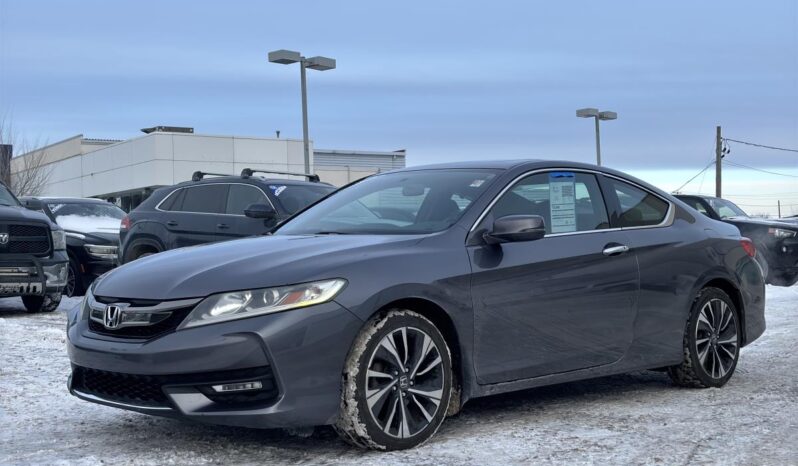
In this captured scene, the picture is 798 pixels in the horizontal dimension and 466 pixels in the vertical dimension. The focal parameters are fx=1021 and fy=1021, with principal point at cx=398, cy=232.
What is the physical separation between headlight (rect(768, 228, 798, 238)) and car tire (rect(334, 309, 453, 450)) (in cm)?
1062

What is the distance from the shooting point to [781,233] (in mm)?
14508

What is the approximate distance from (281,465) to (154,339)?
0.83 meters

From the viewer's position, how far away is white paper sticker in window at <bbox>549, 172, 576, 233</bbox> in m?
6.13

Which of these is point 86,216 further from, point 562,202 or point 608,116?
point 608,116

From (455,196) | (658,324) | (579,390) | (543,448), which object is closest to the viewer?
(543,448)

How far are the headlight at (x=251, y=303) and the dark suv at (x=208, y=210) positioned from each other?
6843 mm

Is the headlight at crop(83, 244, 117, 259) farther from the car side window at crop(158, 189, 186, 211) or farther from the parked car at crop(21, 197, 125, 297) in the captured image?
the car side window at crop(158, 189, 186, 211)

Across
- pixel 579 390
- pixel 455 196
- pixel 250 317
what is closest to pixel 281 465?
pixel 250 317

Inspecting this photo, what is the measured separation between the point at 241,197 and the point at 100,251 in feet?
12.3

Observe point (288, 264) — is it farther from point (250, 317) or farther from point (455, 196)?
point (455, 196)

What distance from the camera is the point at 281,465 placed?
15.5ft

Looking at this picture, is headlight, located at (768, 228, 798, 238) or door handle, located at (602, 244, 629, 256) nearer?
door handle, located at (602, 244, 629, 256)

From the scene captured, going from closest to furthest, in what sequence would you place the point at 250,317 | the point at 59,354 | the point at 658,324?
the point at 250,317, the point at 658,324, the point at 59,354

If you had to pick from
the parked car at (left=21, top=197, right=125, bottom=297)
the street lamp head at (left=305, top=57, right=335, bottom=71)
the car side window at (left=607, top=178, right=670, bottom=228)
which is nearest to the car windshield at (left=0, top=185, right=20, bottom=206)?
the parked car at (left=21, top=197, right=125, bottom=297)
